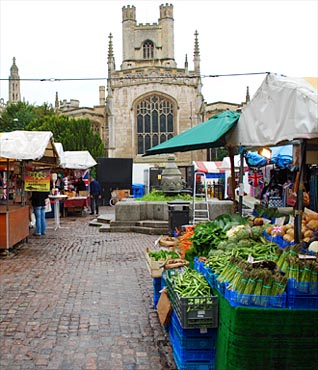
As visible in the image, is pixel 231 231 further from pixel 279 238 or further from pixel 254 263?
pixel 254 263

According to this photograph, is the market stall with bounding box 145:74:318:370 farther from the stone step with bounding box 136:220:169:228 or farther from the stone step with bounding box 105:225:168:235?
the stone step with bounding box 136:220:169:228

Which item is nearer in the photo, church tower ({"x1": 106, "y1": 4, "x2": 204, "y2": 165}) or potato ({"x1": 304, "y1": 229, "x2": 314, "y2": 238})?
potato ({"x1": 304, "y1": 229, "x2": 314, "y2": 238})

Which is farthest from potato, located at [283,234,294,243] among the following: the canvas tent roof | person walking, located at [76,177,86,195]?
the canvas tent roof

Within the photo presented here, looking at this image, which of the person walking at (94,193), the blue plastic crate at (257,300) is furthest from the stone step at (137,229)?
the blue plastic crate at (257,300)

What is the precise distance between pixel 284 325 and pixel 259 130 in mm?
1911

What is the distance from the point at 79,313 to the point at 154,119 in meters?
43.4

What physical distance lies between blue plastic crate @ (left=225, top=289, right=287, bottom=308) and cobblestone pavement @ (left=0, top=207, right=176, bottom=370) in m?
1.36

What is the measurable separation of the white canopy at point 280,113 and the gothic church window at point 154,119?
144ft

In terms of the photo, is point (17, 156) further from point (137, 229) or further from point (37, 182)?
point (137, 229)

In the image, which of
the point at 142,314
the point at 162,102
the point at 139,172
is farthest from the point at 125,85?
the point at 142,314

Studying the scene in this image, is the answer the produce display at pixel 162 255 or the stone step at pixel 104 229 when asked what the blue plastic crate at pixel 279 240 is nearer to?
the produce display at pixel 162 255

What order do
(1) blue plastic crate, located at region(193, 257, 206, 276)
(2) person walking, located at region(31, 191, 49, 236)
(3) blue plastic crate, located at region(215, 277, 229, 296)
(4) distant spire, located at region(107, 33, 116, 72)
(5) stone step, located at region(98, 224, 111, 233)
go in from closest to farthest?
(3) blue plastic crate, located at region(215, 277, 229, 296) → (1) blue plastic crate, located at region(193, 257, 206, 276) → (2) person walking, located at region(31, 191, 49, 236) → (5) stone step, located at region(98, 224, 111, 233) → (4) distant spire, located at region(107, 33, 116, 72)

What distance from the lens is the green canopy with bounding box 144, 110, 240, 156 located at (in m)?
6.46

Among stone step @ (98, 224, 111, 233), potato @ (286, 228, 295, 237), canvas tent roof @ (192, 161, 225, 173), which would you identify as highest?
canvas tent roof @ (192, 161, 225, 173)
